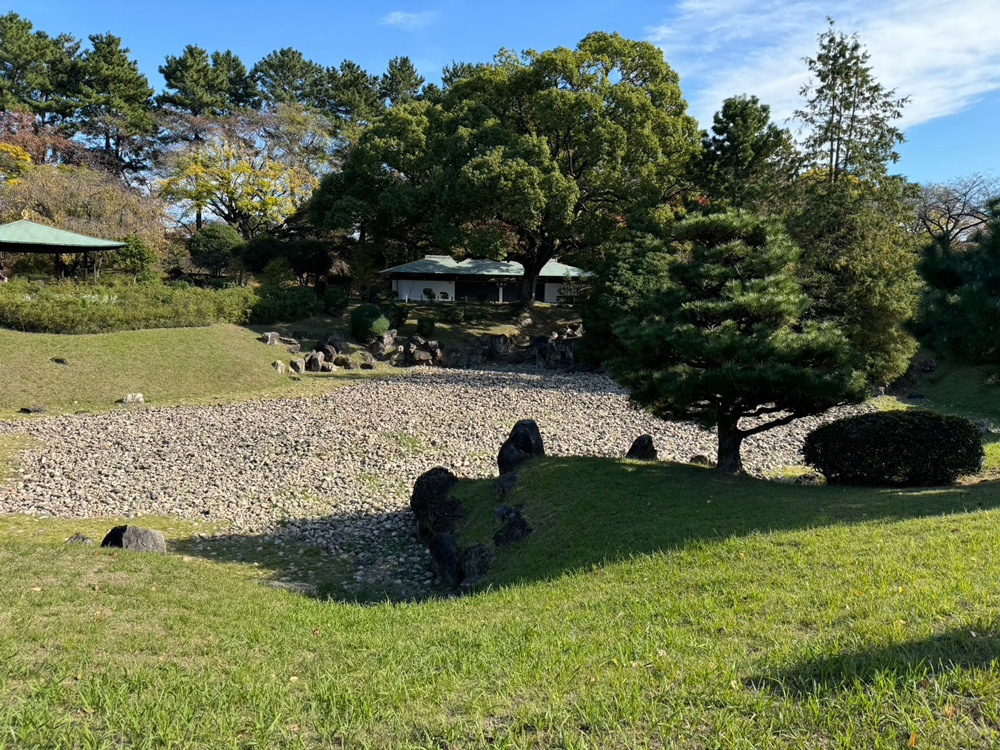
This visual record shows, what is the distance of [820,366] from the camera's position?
961cm

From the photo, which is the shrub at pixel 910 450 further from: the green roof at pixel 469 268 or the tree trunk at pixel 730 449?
the green roof at pixel 469 268

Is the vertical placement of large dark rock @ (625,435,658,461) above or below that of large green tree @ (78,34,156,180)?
below

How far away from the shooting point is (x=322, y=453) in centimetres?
1366

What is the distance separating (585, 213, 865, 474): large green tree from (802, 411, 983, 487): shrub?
27.2 inches

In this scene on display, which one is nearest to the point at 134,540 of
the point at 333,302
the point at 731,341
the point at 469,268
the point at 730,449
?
the point at 731,341

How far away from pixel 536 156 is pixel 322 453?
18766 mm

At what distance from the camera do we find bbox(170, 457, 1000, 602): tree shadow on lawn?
7.18 metres

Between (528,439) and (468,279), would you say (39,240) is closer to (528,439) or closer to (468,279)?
(528,439)

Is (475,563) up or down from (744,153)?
down

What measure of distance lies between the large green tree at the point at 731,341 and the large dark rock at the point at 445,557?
3.72 meters

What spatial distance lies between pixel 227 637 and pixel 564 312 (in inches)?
1219

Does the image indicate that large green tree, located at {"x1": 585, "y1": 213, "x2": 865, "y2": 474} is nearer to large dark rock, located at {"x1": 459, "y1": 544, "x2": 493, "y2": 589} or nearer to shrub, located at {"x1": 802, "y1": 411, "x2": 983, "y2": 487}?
shrub, located at {"x1": 802, "y1": 411, "x2": 983, "y2": 487}

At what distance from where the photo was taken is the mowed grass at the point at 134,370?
1827 centimetres

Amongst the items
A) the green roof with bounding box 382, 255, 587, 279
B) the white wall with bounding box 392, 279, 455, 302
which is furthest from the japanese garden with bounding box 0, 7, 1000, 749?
the white wall with bounding box 392, 279, 455, 302
